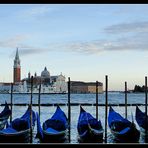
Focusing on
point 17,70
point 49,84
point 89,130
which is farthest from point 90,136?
point 49,84

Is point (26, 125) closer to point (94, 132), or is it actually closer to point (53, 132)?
point (53, 132)

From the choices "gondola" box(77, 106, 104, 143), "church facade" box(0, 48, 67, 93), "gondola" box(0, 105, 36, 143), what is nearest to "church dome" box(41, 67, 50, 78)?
"church facade" box(0, 48, 67, 93)

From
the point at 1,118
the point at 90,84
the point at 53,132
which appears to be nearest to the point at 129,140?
the point at 53,132

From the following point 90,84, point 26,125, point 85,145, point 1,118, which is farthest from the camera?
point 90,84

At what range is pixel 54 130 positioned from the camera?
1105cm

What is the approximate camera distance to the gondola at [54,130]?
10.4 m

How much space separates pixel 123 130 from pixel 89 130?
3.59ft

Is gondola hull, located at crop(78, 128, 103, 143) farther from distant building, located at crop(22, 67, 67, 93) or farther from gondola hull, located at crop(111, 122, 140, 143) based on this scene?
distant building, located at crop(22, 67, 67, 93)

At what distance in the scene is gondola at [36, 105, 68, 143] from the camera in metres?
10.4

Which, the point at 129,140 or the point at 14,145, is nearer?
the point at 14,145

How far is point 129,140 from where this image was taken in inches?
408

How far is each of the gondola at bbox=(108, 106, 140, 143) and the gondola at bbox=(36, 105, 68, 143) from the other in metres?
1.39

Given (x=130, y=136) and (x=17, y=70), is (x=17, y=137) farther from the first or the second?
(x=17, y=70)
